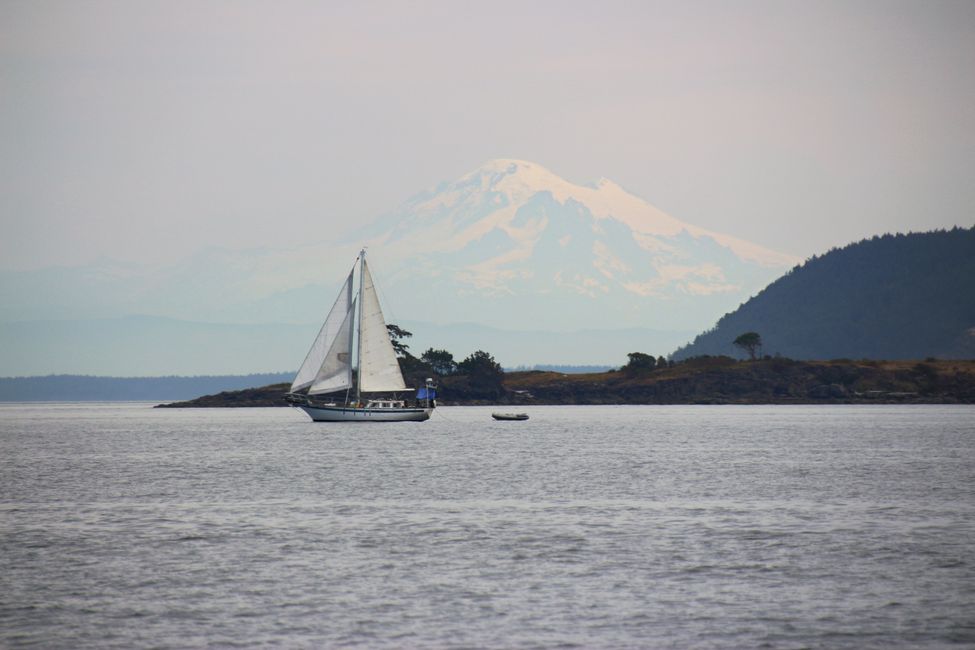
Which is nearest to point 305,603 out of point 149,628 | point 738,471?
point 149,628

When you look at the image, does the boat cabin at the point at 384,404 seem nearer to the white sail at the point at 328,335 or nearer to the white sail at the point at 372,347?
the white sail at the point at 372,347

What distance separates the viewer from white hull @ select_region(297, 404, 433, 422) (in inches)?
7052

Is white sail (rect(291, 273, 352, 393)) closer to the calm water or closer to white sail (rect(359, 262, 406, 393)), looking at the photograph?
white sail (rect(359, 262, 406, 393))

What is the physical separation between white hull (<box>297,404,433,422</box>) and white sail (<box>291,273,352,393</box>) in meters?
11.1

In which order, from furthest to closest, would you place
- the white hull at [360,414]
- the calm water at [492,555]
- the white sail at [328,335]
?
the white hull at [360,414] < the white sail at [328,335] < the calm water at [492,555]

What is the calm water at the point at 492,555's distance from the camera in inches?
1432

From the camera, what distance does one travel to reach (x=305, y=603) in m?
40.1

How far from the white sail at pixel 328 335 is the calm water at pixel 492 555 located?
64.2 metres

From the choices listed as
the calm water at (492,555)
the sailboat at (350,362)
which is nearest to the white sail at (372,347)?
the sailboat at (350,362)

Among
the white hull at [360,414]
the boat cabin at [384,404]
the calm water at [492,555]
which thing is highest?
the boat cabin at [384,404]

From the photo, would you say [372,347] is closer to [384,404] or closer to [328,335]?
[328,335]

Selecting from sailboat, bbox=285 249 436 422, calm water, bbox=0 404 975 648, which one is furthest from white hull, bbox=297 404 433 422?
calm water, bbox=0 404 975 648

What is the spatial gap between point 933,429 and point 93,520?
135764 mm

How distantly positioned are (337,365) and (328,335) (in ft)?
15.0
